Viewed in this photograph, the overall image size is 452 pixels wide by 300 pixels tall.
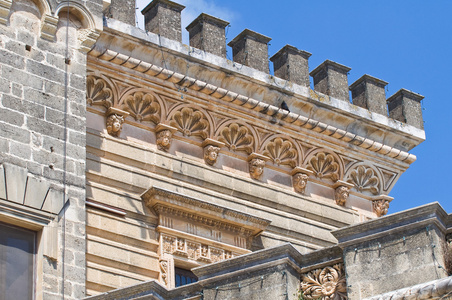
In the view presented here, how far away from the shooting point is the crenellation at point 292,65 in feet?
67.6

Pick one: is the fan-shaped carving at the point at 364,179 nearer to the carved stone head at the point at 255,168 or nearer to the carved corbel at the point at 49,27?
the carved stone head at the point at 255,168

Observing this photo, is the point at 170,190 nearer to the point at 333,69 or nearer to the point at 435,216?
the point at 333,69

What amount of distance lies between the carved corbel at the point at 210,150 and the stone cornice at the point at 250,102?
2.45ft

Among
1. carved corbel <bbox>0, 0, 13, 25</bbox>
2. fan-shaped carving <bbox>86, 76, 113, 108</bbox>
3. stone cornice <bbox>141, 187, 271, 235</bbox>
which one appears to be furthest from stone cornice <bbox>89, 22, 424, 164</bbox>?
carved corbel <bbox>0, 0, 13, 25</bbox>

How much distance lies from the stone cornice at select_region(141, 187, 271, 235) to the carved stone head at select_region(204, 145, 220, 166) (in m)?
1.00

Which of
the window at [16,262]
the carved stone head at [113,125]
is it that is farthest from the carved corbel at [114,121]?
the window at [16,262]

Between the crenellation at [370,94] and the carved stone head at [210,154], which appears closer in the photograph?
the carved stone head at [210,154]

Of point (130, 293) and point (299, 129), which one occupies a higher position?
point (299, 129)

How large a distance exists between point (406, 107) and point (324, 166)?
2.50m

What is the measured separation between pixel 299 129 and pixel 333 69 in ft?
6.18

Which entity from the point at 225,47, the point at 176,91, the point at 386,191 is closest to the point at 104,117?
the point at 176,91

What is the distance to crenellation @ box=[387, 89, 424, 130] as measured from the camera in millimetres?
21844

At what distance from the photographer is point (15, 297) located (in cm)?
1322

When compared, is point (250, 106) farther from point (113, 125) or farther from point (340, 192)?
point (113, 125)
